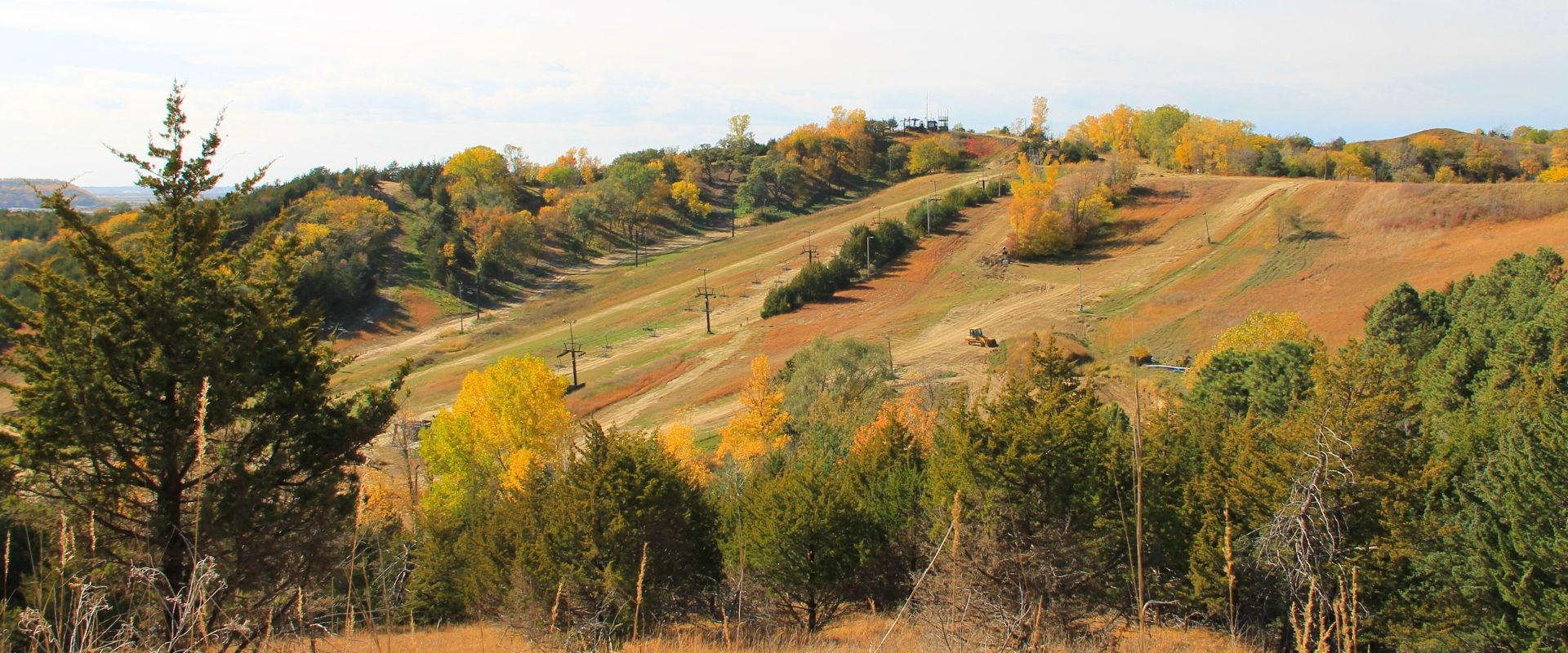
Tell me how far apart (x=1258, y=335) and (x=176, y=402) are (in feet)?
170

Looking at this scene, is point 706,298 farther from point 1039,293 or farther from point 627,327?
point 1039,293

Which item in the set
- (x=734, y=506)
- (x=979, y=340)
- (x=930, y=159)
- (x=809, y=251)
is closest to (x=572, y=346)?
(x=809, y=251)

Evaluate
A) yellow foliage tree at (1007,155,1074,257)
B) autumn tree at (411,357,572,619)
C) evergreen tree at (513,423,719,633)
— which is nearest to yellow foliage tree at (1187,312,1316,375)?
yellow foliage tree at (1007,155,1074,257)

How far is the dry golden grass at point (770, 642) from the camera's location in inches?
349

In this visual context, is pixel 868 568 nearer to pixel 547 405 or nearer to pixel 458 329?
pixel 547 405

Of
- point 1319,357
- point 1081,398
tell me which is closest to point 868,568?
point 1081,398

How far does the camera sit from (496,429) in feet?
142

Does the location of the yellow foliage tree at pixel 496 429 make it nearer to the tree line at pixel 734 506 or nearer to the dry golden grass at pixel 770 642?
the tree line at pixel 734 506

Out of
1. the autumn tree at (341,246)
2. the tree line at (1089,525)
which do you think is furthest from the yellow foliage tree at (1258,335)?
the autumn tree at (341,246)

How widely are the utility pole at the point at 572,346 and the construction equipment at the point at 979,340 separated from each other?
1134 inches

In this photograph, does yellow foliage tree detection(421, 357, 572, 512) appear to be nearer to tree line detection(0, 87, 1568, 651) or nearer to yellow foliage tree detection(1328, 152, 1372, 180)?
tree line detection(0, 87, 1568, 651)

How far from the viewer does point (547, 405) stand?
1741 inches

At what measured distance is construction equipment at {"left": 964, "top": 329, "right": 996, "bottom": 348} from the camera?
210 ft

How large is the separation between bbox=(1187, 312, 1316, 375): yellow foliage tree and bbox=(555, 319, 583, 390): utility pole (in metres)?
41.5
